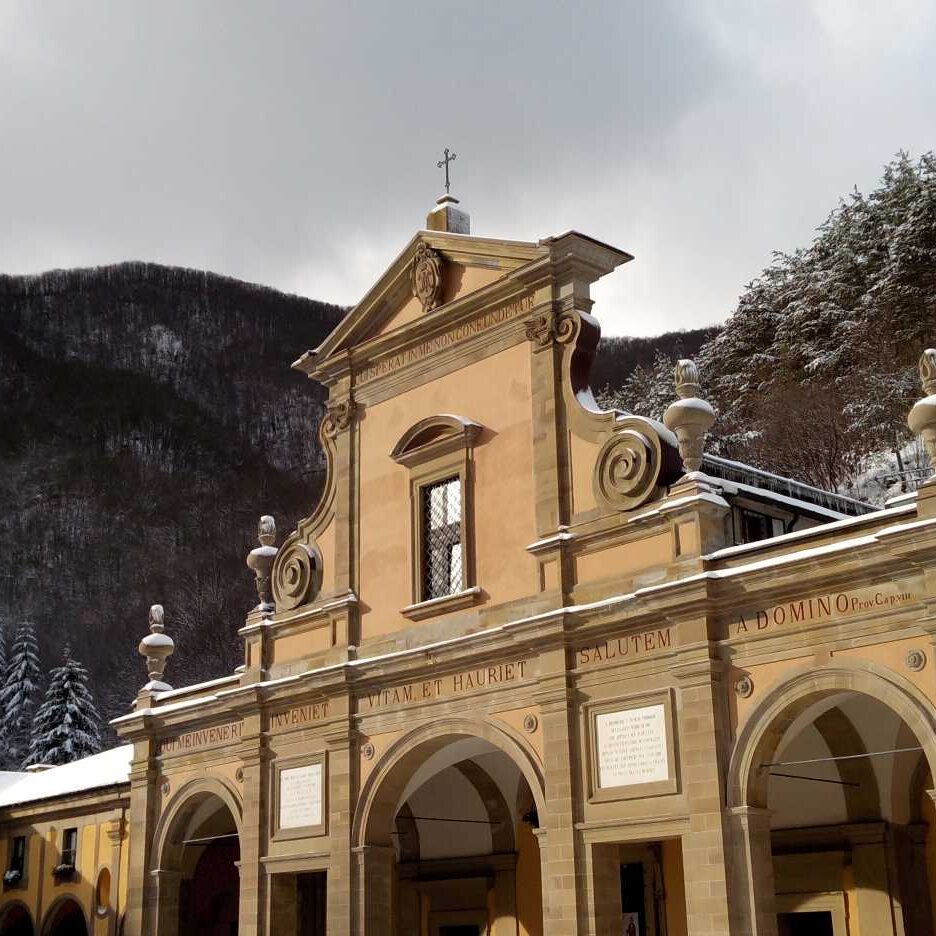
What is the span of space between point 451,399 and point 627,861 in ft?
24.0

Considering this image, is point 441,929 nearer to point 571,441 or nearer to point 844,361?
point 571,441

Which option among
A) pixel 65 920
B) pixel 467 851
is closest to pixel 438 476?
pixel 467 851

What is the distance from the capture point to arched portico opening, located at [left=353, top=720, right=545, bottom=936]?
19.4m

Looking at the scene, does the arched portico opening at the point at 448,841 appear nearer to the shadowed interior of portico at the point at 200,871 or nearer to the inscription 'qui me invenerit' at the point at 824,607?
the shadowed interior of portico at the point at 200,871

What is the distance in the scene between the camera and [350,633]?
2072 cm

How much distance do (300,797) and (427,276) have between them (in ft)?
26.9

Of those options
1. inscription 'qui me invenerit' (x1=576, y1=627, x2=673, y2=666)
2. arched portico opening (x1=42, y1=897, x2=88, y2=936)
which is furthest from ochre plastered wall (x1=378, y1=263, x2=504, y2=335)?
arched portico opening (x1=42, y1=897, x2=88, y2=936)

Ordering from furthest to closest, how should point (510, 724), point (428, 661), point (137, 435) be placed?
point (137, 435) < point (428, 661) < point (510, 724)

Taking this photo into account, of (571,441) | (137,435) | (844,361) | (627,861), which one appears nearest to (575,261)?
(571,441)

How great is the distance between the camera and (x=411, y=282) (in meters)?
21.3

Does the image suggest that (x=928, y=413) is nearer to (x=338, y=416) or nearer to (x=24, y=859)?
(x=338, y=416)

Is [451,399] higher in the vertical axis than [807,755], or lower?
higher

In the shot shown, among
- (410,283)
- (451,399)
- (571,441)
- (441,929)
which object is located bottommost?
(441,929)

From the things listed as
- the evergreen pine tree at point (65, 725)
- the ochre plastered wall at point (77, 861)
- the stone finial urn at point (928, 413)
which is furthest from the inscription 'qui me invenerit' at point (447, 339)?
the evergreen pine tree at point (65, 725)
